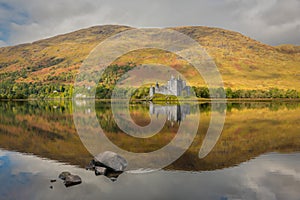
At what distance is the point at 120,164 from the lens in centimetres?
1748

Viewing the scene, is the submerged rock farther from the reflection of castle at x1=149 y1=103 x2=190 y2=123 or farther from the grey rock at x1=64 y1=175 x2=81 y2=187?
the reflection of castle at x1=149 y1=103 x2=190 y2=123

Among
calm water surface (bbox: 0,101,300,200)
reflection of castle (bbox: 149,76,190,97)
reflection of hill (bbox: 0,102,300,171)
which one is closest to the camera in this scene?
calm water surface (bbox: 0,101,300,200)

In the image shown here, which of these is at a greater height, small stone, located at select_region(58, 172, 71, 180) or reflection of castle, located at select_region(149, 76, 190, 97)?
reflection of castle, located at select_region(149, 76, 190, 97)

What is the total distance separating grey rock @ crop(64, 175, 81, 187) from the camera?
15070mm

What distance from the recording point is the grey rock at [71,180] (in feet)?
49.4

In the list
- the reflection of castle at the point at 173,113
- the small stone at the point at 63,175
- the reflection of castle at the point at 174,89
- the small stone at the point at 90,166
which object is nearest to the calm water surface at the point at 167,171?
the small stone at the point at 63,175

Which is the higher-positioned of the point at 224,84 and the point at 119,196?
the point at 224,84

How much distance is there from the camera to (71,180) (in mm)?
15156

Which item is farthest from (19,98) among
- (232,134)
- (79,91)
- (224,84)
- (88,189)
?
(88,189)

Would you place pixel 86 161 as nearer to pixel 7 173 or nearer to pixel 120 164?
pixel 120 164

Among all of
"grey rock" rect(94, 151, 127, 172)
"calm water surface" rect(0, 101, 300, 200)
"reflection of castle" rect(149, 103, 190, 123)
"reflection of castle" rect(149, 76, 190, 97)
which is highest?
"reflection of castle" rect(149, 76, 190, 97)

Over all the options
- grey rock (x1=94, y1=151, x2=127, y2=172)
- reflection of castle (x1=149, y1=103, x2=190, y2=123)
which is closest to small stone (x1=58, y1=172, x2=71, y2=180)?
grey rock (x1=94, y1=151, x2=127, y2=172)

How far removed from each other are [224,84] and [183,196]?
16691cm

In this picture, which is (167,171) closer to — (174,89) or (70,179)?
(70,179)
